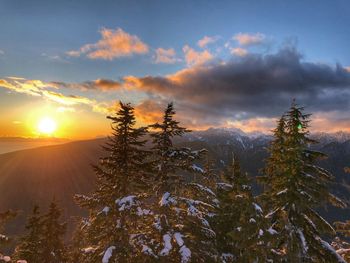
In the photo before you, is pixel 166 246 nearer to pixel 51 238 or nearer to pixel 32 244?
pixel 51 238

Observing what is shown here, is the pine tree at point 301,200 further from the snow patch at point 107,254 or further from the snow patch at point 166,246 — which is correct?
the snow patch at point 107,254

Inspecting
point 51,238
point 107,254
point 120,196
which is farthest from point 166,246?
point 51,238

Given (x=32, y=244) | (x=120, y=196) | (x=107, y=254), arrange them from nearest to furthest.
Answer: (x=107, y=254)
(x=120, y=196)
(x=32, y=244)

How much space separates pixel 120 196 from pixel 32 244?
1571cm

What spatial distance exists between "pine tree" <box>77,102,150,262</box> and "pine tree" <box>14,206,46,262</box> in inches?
506

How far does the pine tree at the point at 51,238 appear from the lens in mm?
30266

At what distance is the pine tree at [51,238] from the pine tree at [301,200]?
20312 millimetres

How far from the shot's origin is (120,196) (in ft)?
62.0

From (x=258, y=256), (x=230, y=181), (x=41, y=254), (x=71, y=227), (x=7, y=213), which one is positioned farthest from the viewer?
(x=71, y=227)

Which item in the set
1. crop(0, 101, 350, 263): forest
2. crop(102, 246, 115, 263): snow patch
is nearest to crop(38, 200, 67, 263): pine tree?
crop(0, 101, 350, 263): forest

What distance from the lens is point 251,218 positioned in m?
20.9

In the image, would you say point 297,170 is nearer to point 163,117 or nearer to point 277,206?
point 277,206

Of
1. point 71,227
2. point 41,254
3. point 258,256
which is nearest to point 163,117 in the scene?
point 258,256

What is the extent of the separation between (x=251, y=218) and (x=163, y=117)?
8408mm
